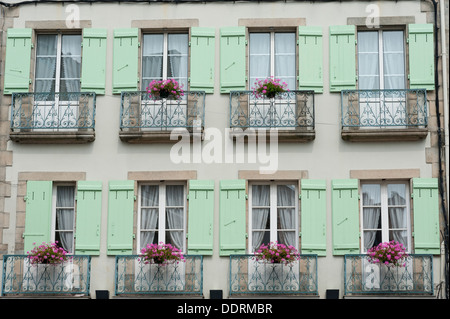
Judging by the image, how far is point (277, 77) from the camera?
16688 mm

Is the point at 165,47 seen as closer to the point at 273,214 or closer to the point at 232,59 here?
the point at 232,59

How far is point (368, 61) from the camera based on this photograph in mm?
16641

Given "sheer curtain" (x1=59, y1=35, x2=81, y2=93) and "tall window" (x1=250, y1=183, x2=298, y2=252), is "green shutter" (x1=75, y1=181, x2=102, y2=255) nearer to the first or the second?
"sheer curtain" (x1=59, y1=35, x2=81, y2=93)

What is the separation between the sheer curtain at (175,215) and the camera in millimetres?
16125

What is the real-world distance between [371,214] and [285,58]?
3.04m

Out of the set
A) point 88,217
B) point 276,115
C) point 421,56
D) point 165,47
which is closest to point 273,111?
point 276,115

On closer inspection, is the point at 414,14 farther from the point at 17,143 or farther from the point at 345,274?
the point at 17,143

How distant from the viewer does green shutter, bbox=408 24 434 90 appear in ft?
53.3

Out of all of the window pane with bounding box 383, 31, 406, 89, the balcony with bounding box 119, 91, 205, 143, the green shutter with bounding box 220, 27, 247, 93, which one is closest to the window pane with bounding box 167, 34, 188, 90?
the balcony with bounding box 119, 91, 205, 143

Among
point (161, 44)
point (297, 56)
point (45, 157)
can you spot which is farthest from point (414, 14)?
point (45, 157)

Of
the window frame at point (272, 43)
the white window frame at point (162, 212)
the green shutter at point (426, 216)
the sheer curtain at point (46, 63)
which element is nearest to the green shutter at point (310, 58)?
the window frame at point (272, 43)

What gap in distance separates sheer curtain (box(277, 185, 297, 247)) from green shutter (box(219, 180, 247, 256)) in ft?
2.08

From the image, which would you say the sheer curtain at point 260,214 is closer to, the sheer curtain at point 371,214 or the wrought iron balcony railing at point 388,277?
the wrought iron balcony railing at point 388,277

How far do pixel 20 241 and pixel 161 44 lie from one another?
4.11 m
